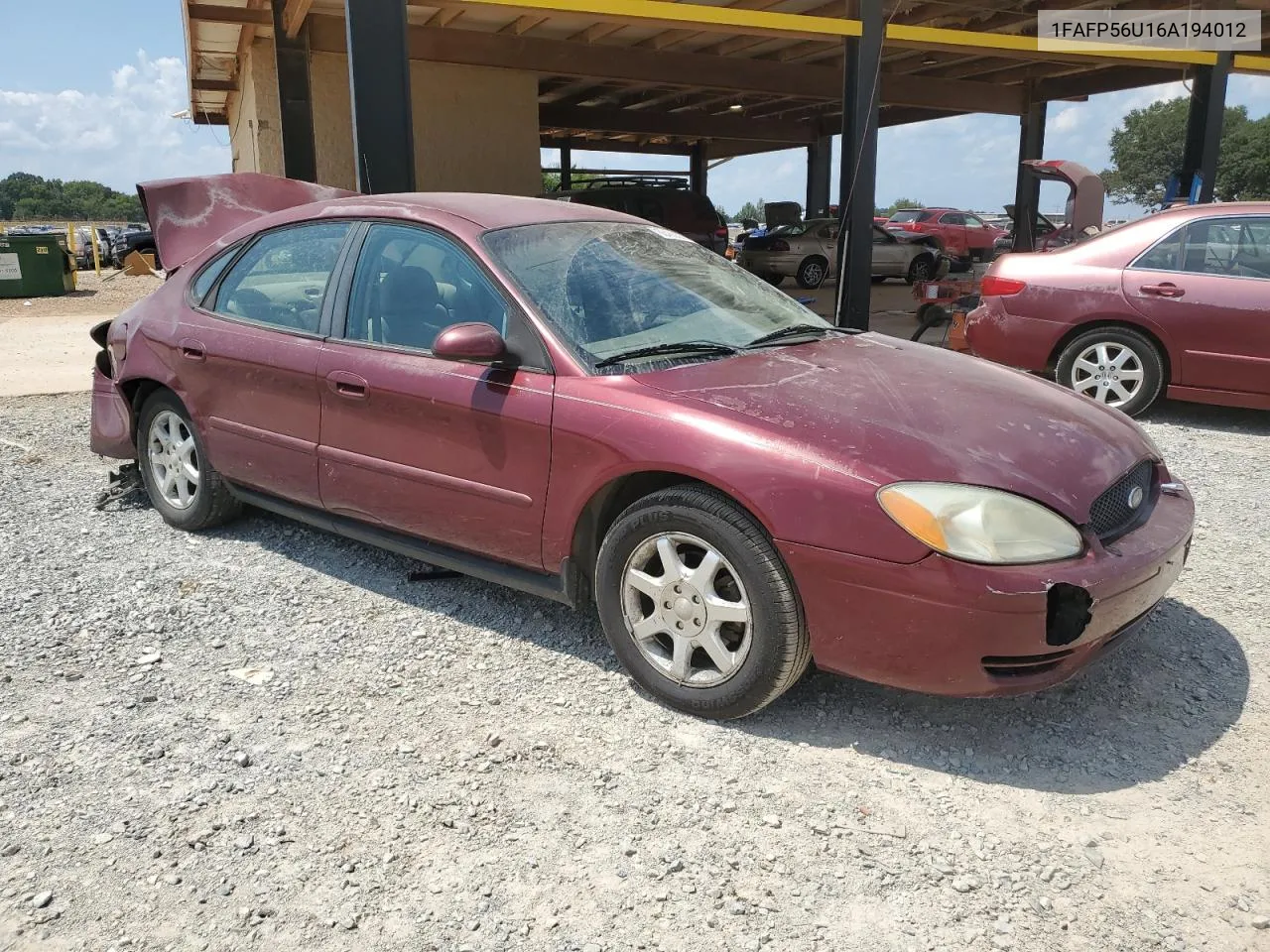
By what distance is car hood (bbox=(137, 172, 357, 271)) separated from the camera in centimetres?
493

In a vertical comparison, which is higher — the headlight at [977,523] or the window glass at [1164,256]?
the window glass at [1164,256]

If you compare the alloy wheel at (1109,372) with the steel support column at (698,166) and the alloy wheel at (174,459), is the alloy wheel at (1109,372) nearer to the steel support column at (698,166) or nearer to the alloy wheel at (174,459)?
the alloy wheel at (174,459)

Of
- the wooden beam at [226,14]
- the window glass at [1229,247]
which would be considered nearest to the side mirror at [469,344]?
the window glass at [1229,247]

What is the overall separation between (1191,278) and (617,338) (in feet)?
16.2

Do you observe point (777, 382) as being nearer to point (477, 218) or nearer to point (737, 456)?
point (737, 456)

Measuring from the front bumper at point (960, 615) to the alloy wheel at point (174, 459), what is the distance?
Result: 3.06 meters

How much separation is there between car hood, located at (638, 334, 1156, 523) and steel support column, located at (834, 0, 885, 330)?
6.67 m

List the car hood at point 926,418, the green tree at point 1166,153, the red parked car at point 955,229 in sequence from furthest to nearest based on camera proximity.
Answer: the green tree at point 1166,153 < the red parked car at point 955,229 < the car hood at point 926,418

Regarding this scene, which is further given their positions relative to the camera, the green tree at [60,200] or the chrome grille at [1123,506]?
the green tree at [60,200]

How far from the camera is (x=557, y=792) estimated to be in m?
2.65

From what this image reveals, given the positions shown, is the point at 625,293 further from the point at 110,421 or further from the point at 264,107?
the point at 264,107

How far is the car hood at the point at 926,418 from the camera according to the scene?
107 inches

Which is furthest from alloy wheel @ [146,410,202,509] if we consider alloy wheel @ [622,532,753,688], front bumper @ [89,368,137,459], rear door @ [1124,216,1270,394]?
rear door @ [1124,216,1270,394]

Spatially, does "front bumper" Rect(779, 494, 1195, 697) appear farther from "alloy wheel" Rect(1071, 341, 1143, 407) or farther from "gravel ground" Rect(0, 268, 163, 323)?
"gravel ground" Rect(0, 268, 163, 323)
